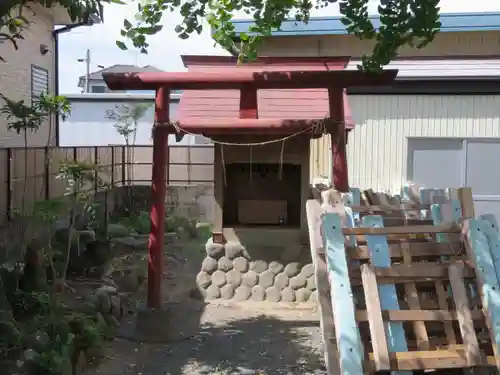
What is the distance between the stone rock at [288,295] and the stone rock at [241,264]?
564 millimetres

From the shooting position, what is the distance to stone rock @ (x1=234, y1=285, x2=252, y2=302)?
8.19 m

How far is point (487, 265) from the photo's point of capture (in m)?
3.99

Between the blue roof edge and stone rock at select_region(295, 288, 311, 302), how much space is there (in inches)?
181

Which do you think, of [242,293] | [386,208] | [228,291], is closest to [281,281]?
[242,293]

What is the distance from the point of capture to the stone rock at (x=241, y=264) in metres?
8.17

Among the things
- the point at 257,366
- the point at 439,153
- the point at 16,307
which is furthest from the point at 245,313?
the point at 439,153

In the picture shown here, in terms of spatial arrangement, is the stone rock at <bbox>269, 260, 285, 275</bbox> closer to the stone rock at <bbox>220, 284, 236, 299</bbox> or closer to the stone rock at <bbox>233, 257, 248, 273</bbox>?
the stone rock at <bbox>233, 257, 248, 273</bbox>

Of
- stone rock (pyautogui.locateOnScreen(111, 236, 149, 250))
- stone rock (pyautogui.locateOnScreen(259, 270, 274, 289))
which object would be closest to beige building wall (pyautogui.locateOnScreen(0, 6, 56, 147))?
stone rock (pyautogui.locateOnScreen(111, 236, 149, 250))

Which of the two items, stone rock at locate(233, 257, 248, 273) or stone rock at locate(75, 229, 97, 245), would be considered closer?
stone rock at locate(233, 257, 248, 273)

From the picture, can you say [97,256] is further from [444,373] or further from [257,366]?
[444,373]

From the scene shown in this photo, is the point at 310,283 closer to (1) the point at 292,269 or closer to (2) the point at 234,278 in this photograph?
(1) the point at 292,269

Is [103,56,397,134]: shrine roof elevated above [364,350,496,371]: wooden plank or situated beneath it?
elevated above

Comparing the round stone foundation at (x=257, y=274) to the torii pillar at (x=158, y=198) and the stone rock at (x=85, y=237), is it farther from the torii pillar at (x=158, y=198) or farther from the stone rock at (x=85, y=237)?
the stone rock at (x=85, y=237)

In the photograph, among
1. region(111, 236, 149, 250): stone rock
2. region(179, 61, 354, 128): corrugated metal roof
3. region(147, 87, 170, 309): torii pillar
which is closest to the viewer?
region(147, 87, 170, 309): torii pillar
